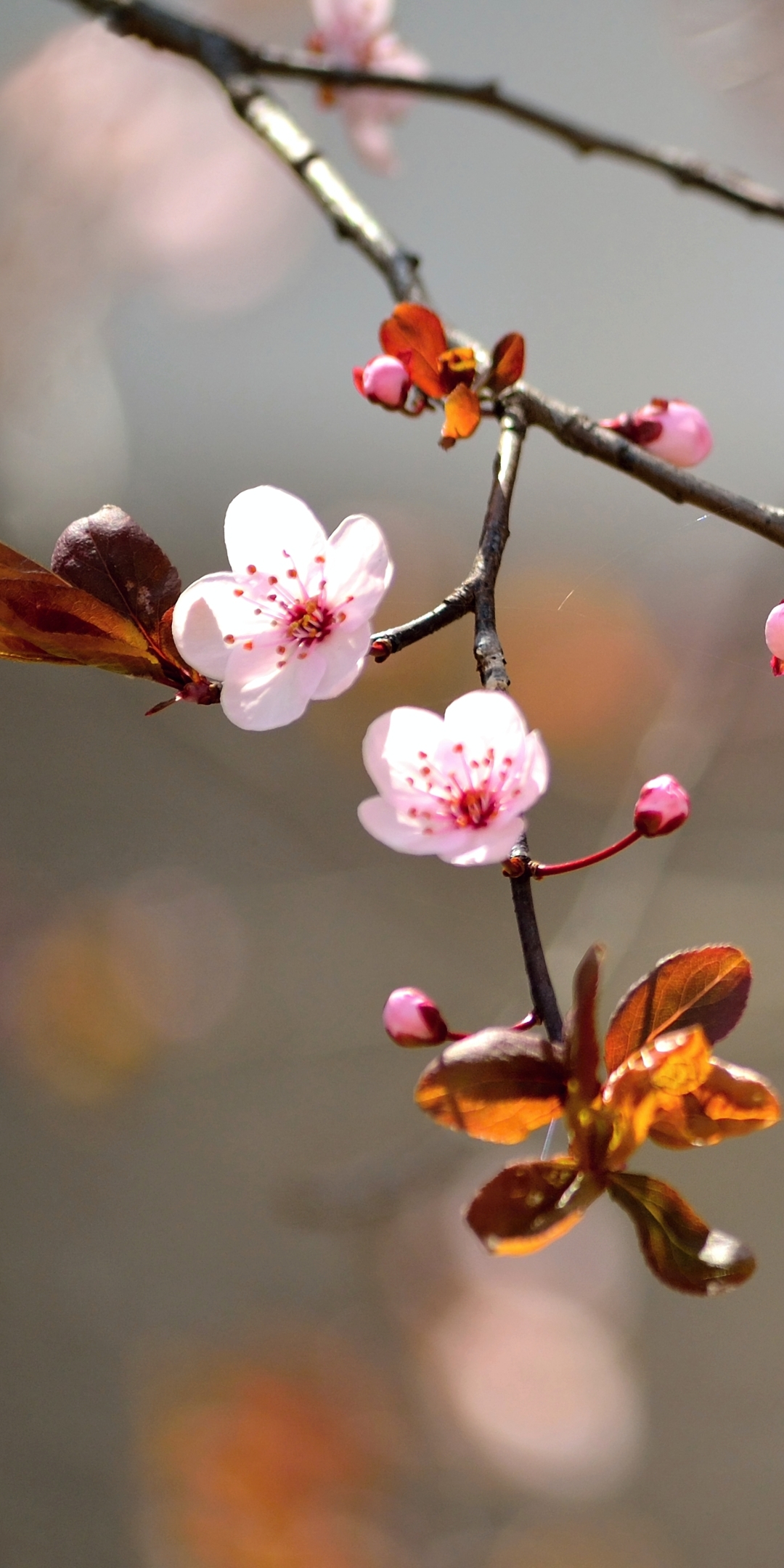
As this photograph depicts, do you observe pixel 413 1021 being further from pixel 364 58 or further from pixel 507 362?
pixel 364 58

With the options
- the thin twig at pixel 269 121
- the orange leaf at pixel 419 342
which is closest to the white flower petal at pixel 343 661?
the orange leaf at pixel 419 342

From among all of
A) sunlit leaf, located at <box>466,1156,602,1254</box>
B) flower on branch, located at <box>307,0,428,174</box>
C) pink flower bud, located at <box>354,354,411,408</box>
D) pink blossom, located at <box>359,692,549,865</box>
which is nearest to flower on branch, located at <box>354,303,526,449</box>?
pink flower bud, located at <box>354,354,411,408</box>

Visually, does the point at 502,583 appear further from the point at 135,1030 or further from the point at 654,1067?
the point at 654,1067

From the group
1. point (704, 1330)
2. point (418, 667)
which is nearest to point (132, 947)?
point (418, 667)

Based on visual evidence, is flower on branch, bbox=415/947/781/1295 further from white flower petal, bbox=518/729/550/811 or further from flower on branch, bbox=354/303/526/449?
flower on branch, bbox=354/303/526/449

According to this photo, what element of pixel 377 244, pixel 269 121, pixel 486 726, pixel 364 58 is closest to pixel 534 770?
pixel 486 726

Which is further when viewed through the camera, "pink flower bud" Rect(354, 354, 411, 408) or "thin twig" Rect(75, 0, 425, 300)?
"thin twig" Rect(75, 0, 425, 300)

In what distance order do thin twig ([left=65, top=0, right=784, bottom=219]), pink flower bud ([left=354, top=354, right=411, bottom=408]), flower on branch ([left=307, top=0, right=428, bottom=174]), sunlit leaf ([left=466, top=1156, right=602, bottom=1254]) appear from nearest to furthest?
1. sunlit leaf ([left=466, top=1156, right=602, bottom=1254])
2. pink flower bud ([left=354, top=354, right=411, bottom=408])
3. thin twig ([left=65, top=0, right=784, bottom=219])
4. flower on branch ([left=307, top=0, right=428, bottom=174])
